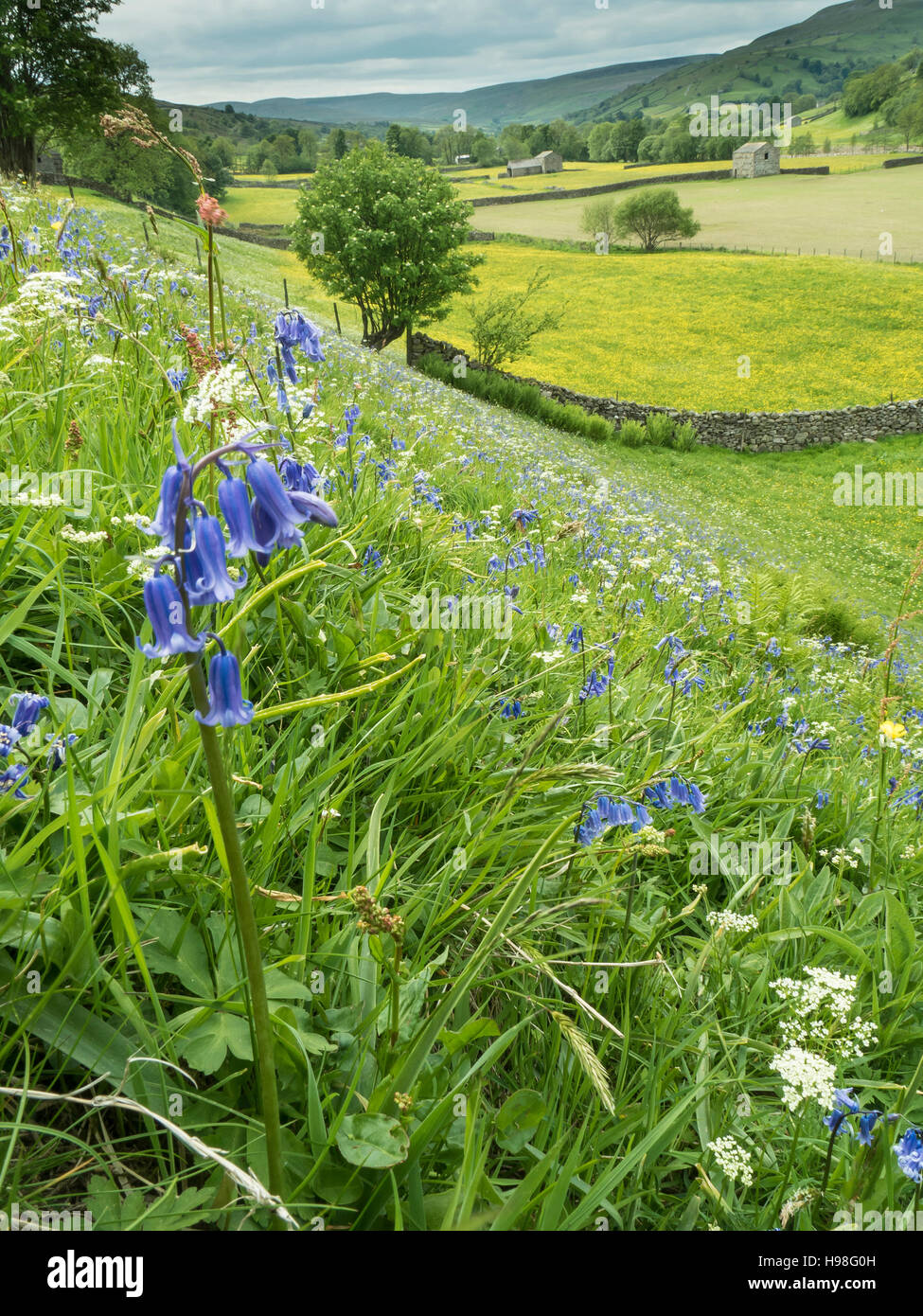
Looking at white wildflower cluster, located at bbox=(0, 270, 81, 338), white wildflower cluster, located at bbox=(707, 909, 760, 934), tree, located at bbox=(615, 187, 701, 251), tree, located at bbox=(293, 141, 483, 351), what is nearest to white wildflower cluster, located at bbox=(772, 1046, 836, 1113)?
white wildflower cluster, located at bbox=(707, 909, 760, 934)

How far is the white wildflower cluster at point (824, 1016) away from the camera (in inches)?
84.7

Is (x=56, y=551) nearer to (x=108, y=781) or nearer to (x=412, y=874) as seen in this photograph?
(x=108, y=781)

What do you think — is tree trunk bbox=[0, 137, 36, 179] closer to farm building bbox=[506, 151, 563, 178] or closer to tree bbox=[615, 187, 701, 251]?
tree bbox=[615, 187, 701, 251]

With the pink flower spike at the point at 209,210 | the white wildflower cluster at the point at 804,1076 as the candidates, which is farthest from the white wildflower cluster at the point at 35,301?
the white wildflower cluster at the point at 804,1076

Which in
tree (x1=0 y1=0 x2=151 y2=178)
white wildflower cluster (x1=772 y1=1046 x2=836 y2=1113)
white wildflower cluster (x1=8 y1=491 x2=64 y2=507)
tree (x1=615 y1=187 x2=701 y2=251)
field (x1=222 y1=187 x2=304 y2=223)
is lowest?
white wildflower cluster (x1=772 y1=1046 x2=836 y2=1113)

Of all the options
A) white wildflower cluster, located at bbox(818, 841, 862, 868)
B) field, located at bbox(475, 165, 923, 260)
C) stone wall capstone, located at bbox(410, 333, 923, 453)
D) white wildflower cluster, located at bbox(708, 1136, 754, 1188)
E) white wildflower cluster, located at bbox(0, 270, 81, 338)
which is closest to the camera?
white wildflower cluster, located at bbox(708, 1136, 754, 1188)

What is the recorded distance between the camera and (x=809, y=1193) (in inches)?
67.0

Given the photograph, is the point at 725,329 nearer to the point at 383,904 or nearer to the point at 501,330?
the point at 501,330

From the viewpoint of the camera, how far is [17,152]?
108 ft

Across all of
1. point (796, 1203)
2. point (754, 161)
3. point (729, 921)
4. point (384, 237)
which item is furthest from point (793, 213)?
point (796, 1203)

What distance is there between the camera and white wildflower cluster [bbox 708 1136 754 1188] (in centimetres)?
180

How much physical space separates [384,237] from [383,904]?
41682 millimetres

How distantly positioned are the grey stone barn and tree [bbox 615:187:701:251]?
33.0 meters

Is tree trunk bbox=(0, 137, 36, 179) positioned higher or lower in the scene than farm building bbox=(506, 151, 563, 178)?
lower
